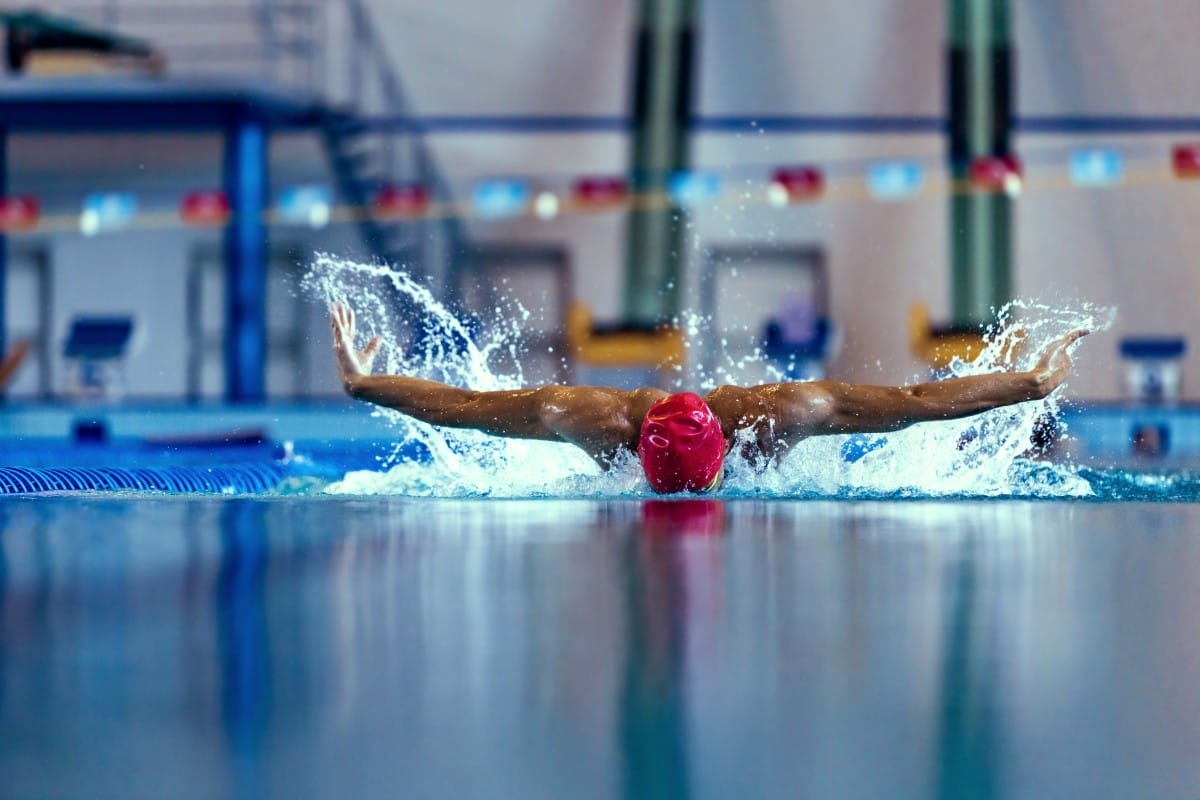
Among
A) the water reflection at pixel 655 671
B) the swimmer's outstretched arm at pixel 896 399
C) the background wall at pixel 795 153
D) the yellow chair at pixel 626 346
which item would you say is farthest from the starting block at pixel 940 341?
the water reflection at pixel 655 671

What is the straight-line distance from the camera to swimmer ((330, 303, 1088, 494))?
9.95 feet

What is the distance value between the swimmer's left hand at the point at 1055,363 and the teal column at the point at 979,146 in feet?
22.0

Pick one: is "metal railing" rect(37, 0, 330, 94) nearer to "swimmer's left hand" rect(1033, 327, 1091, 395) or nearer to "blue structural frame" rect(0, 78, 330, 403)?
"blue structural frame" rect(0, 78, 330, 403)

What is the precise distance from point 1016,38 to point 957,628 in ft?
31.9

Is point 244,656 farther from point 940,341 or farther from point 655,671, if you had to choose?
point 940,341

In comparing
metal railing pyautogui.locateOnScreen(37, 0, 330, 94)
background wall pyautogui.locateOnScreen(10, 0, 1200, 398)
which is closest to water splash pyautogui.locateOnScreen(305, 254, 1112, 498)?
background wall pyautogui.locateOnScreen(10, 0, 1200, 398)

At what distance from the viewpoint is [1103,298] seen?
1002 cm

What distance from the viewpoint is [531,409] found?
3213mm

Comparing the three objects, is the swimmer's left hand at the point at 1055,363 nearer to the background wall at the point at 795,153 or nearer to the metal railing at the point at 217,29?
the background wall at the point at 795,153

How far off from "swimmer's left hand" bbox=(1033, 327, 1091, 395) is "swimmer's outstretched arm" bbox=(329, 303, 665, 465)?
0.89m

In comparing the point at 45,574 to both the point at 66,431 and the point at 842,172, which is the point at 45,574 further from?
the point at 842,172

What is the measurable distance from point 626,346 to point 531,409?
6146 millimetres

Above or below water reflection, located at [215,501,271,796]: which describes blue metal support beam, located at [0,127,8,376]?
above

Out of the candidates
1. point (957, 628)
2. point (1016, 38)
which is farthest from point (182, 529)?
point (1016, 38)
